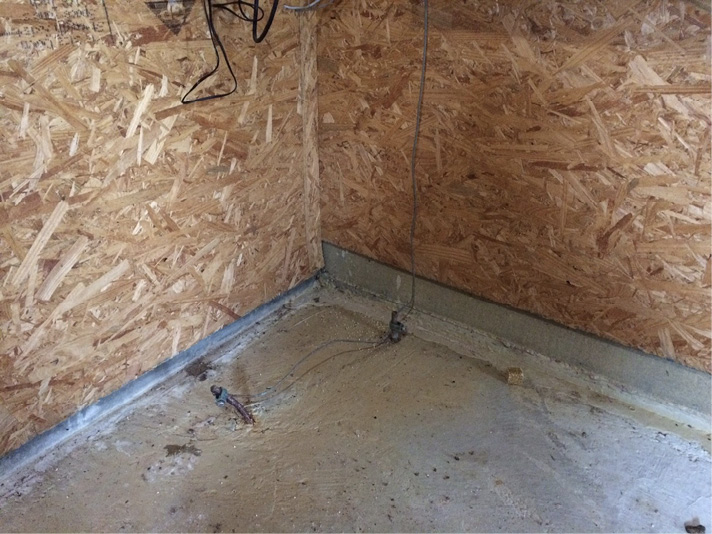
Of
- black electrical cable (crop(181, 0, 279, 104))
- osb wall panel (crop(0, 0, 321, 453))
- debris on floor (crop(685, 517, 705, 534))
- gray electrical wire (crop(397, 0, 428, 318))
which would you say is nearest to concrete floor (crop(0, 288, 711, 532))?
debris on floor (crop(685, 517, 705, 534))

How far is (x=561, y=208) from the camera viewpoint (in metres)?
1.97

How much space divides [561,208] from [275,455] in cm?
129

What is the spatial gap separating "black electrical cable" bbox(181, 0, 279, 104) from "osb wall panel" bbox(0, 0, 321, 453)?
3cm

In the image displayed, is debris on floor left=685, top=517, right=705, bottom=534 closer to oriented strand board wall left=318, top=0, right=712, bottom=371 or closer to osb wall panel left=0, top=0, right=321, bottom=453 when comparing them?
oriented strand board wall left=318, top=0, right=712, bottom=371

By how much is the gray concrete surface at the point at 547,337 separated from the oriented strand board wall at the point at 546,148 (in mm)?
53

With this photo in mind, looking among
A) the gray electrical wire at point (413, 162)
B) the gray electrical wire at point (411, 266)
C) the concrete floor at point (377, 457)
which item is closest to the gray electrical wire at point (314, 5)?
the gray electrical wire at point (411, 266)

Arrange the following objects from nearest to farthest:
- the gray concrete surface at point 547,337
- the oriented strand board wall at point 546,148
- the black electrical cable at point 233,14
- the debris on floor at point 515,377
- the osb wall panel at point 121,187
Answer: the osb wall panel at point 121,187
the oriented strand board wall at point 546,148
the black electrical cable at point 233,14
the gray concrete surface at point 547,337
the debris on floor at point 515,377

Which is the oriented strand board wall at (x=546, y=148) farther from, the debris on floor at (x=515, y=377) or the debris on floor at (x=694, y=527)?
the debris on floor at (x=694, y=527)

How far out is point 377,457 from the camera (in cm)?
178

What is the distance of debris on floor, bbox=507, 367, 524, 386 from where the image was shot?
208cm

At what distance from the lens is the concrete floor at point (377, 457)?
1.60 m

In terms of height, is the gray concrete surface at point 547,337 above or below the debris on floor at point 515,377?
above

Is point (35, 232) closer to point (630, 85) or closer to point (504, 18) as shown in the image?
point (504, 18)

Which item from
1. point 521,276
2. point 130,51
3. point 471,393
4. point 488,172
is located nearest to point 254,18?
point 130,51
